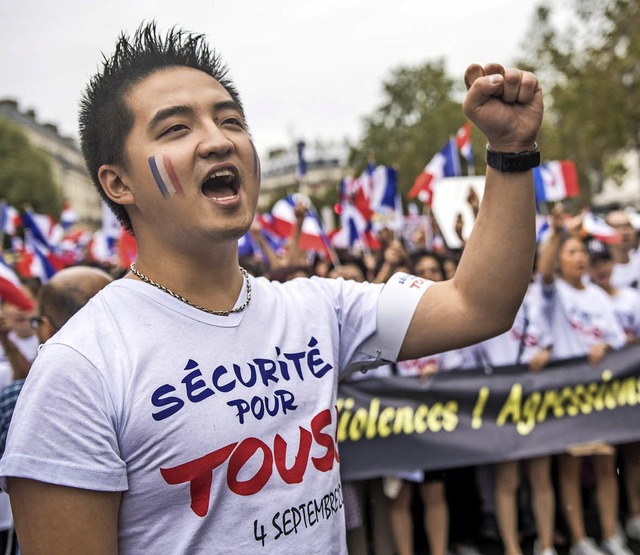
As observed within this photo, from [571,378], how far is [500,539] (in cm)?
134

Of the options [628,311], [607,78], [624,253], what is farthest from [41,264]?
[607,78]

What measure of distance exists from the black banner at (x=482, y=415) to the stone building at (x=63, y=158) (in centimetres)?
7793

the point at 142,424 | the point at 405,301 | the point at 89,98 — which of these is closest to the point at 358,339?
the point at 405,301

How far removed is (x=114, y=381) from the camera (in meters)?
1.33

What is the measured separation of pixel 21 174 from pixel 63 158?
55.5 metres

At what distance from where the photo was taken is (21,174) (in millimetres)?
Result: 41625

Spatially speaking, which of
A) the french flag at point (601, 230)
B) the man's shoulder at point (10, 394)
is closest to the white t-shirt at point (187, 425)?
the man's shoulder at point (10, 394)

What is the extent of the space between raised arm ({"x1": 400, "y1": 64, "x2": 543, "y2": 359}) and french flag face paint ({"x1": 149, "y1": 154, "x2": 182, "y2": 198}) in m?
0.63

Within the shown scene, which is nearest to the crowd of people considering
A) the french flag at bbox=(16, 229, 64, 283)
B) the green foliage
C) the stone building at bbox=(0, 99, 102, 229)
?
the french flag at bbox=(16, 229, 64, 283)

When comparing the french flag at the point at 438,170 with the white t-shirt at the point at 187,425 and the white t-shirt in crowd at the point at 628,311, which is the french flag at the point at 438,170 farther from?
the white t-shirt at the point at 187,425

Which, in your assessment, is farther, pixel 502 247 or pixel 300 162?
pixel 300 162

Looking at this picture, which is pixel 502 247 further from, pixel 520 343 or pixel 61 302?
pixel 520 343

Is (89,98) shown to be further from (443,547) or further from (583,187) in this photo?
(583,187)

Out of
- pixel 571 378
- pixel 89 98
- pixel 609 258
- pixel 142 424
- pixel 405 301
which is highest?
pixel 89 98
